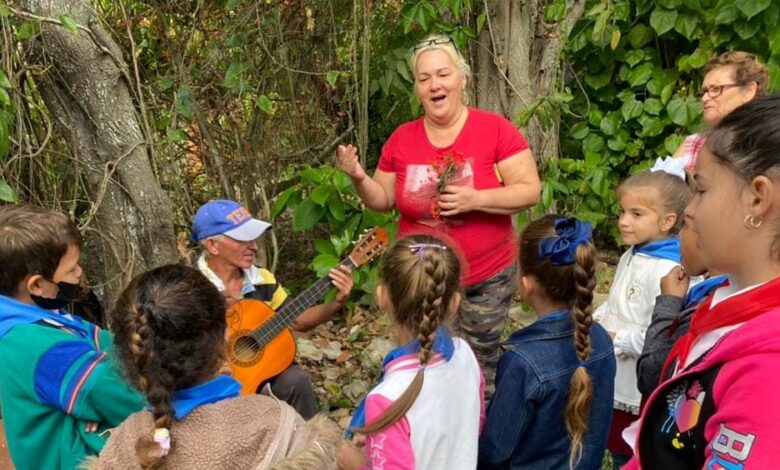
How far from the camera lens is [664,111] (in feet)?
17.5

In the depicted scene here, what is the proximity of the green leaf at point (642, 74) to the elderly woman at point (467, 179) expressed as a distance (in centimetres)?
286

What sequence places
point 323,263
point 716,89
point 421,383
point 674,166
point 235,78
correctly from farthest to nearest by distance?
point 235,78 < point 323,263 < point 716,89 < point 674,166 < point 421,383

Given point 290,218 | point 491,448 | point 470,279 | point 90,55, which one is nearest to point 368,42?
point 290,218

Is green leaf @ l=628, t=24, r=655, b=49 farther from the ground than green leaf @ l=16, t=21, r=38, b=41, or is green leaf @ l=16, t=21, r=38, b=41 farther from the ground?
green leaf @ l=628, t=24, r=655, b=49

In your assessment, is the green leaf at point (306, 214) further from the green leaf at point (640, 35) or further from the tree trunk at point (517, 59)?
the green leaf at point (640, 35)

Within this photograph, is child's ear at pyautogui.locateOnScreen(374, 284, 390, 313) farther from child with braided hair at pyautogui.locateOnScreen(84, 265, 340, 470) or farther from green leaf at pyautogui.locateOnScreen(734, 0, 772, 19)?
green leaf at pyautogui.locateOnScreen(734, 0, 772, 19)

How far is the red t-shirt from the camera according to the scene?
9.48 ft

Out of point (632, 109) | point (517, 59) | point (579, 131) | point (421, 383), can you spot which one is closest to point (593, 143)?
point (579, 131)

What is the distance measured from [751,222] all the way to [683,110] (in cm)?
439

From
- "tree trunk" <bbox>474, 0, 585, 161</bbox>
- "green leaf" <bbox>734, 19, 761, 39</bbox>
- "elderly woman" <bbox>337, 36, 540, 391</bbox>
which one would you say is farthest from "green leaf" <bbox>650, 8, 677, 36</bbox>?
"elderly woman" <bbox>337, 36, 540, 391</bbox>

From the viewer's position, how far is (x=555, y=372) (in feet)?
6.17

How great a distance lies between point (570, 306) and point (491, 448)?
463mm

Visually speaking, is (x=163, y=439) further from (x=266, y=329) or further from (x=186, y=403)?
(x=266, y=329)

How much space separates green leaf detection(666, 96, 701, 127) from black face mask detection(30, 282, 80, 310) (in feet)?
14.5
